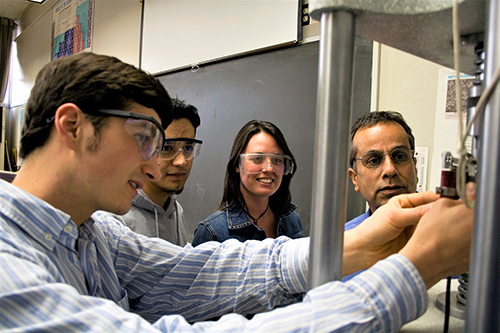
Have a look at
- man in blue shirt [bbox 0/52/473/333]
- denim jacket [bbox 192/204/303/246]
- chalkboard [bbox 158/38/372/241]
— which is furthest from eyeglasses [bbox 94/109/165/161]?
chalkboard [bbox 158/38/372/241]

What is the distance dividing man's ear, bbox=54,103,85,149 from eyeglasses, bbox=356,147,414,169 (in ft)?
3.71

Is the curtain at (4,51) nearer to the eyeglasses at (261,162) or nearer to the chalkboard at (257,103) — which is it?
the chalkboard at (257,103)

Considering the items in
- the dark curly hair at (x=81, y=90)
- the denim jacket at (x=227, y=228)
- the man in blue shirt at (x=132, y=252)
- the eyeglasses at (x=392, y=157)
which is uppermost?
the dark curly hair at (x=81, y=90)

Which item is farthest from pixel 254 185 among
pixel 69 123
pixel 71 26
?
pixel 71 26

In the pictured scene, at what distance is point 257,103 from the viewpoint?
95.4 inches

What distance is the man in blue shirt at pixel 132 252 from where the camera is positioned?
48 centimetres

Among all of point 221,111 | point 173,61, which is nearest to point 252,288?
point 221,111

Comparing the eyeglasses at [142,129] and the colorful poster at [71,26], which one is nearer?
the eyeglasses at [142,129]

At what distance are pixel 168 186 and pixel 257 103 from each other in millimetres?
1064

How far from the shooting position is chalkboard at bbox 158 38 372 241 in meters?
2.08

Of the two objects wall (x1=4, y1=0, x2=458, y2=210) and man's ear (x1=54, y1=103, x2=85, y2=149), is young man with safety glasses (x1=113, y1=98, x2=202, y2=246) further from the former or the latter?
wall (x1=4, y1=0, x2=458, y2=210)

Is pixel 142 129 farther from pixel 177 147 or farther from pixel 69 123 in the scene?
pixel 177 147

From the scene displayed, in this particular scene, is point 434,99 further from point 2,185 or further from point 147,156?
point 2,185

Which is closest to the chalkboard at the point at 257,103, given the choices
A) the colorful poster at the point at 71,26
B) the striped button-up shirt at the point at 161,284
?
the striped button-up shirt at the point at 161,284
